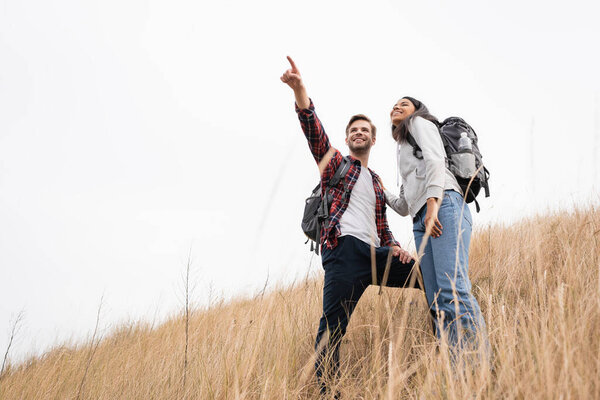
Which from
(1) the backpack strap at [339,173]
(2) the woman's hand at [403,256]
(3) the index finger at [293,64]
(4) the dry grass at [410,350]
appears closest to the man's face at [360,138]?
(1) the backpack strap at [339,173]

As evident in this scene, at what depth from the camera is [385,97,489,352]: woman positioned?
5.57ft

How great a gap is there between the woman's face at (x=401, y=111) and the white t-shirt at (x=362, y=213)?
1.41 feet

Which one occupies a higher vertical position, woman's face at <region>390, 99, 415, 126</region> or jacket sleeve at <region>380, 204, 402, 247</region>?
woman's face at <region>390, 99, 415, 126</region>

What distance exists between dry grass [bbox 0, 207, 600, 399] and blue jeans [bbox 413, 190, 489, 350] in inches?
4.8

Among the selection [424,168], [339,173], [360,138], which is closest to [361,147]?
[360,138]

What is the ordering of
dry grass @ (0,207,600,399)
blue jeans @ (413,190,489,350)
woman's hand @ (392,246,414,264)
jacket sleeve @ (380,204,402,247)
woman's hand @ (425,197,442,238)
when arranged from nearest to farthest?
dry grass @ (0,207,600,399), blue jeans @ (413,190,489,350), woman's hand @ (425,197,442,238), woman's hand @ (392,246,414,264), jacket sleeve @ (380,204,402,247)

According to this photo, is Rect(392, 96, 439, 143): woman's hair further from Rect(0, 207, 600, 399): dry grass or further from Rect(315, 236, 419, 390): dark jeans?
Rect(0, 207, 600, 399): dry grass

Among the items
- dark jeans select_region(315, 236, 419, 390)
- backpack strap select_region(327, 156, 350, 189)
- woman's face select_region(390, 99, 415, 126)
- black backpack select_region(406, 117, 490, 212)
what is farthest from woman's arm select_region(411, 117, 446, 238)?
backpack strap select_region(327, 156, 350, 189)

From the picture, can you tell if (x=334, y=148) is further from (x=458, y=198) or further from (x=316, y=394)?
(x=316, y=394)

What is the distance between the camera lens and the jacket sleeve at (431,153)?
1.86 metres

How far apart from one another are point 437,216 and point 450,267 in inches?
11.3

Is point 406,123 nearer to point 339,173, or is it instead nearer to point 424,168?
point 424,168

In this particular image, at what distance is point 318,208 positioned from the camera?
241cm

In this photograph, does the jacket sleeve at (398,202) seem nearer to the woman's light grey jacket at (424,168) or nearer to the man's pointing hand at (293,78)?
the woman's light grey jacket at (424,168)
